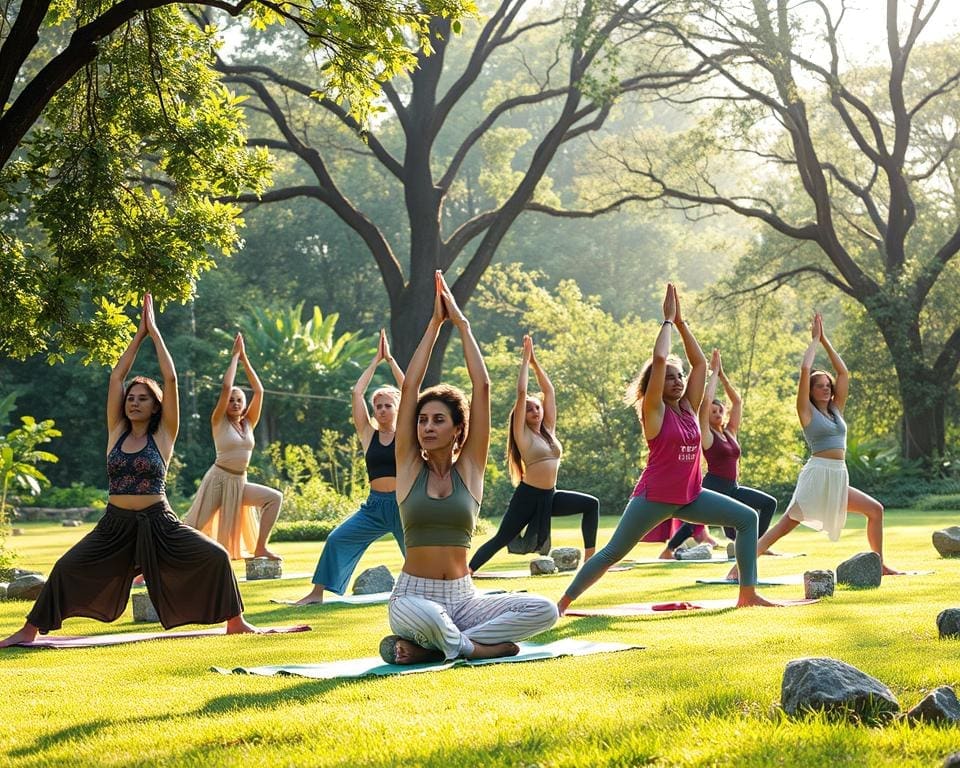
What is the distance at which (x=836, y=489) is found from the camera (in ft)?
42.1

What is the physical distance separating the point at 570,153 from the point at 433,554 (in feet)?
214

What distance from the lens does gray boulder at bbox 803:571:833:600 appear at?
421 inches

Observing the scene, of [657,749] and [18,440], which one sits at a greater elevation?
[18,440]

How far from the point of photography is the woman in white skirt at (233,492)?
47.9 feet

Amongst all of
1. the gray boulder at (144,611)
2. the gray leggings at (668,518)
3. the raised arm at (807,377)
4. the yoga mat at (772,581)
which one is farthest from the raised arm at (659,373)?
the gray boulder at (144,611)

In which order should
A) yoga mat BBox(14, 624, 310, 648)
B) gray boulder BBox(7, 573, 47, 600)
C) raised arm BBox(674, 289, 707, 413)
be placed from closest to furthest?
yoga mat BBox(14, 624, 310, 648)
raised arm BBox(674, 289, 707, 413)
gray boulder BBox(7, 573, 47, 600)

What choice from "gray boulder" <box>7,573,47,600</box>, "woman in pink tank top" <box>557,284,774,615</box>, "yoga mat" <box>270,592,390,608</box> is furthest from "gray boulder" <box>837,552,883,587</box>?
"gray boulder" <box>7,573,47,600</box>

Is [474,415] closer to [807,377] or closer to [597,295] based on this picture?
[807,377]

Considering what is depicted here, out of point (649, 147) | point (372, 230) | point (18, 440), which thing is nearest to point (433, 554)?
point (18, 440)

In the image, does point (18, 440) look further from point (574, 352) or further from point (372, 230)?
A: point (574, 352)

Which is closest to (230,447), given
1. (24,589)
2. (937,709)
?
(24,589)

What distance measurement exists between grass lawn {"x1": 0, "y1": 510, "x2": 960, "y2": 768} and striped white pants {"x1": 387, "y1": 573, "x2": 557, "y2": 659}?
10.8 inches

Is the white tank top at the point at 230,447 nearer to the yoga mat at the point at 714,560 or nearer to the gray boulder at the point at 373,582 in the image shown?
the gray boulder at the point at 373,582

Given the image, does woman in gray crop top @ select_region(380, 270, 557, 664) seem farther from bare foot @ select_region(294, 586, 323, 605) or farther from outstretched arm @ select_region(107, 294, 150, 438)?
bare foot @ select_region(294, 586, 323, 605)
